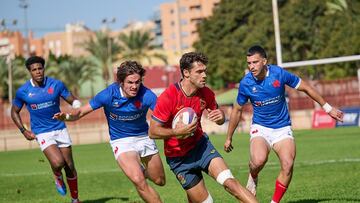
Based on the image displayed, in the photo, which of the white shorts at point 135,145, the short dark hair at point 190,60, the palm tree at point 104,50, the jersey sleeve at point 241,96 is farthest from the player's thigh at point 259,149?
the palm tree at point 104,50

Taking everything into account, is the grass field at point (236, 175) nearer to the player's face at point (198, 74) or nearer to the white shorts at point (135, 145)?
the white shorts at point (135, 145)

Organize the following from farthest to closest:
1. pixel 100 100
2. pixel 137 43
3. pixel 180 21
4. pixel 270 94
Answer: pixel 180 21
pixel 137 43
pixel 270 94
pixel 100 100

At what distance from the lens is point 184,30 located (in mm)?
148875

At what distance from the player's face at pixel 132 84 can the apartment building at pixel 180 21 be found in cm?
12887

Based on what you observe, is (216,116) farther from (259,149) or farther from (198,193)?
(259,149)

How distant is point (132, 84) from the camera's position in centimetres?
1009

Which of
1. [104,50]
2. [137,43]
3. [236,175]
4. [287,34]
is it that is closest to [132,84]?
[236,175]

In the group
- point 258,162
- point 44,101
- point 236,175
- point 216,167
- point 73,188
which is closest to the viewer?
point 216,167

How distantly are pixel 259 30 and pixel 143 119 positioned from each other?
53933mm

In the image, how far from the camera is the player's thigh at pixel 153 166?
10.7 m

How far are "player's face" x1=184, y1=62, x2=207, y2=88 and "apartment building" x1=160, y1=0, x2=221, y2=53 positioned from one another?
130008mm

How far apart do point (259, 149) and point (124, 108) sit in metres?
2.27

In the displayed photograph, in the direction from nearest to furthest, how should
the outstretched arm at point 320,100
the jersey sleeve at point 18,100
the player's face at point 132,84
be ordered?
the player's face at point 132,84 → the outstretched arm at point 320,100 → the jersey sleeve at point 18,100

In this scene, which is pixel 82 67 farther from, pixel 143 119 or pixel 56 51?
pixel 56 51
